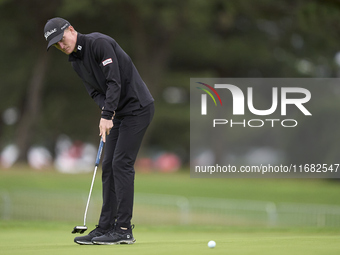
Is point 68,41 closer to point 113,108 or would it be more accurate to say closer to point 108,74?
point 108,74

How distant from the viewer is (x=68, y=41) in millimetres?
4910

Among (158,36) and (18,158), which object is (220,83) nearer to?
(158,36)

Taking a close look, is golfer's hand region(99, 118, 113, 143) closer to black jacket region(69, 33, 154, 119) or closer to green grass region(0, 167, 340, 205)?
black jacket region(69, 33, 154, 119)

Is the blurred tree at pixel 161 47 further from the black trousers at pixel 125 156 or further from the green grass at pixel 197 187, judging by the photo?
the black trousers at pixel 125 156

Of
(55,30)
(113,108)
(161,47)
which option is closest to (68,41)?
(55,30)

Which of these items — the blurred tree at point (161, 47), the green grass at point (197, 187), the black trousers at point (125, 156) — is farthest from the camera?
the blurred tree at point (161, 47)

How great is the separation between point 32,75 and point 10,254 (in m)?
22.4

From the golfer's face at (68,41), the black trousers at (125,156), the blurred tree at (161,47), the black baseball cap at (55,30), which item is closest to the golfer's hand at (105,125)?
the black trousers at (125,156)

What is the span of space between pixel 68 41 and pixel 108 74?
0.44 metres

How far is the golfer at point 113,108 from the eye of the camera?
16.0 ft

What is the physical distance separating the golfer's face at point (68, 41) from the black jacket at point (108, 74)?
0.04 meters

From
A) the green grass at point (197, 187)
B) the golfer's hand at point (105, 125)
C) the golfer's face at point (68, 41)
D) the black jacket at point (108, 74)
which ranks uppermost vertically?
A: the golfer's face at point (68, 41)

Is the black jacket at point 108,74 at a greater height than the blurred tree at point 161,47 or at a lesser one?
lesser

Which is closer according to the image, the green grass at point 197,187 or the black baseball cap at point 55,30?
the black baseball cap at point 55,30
